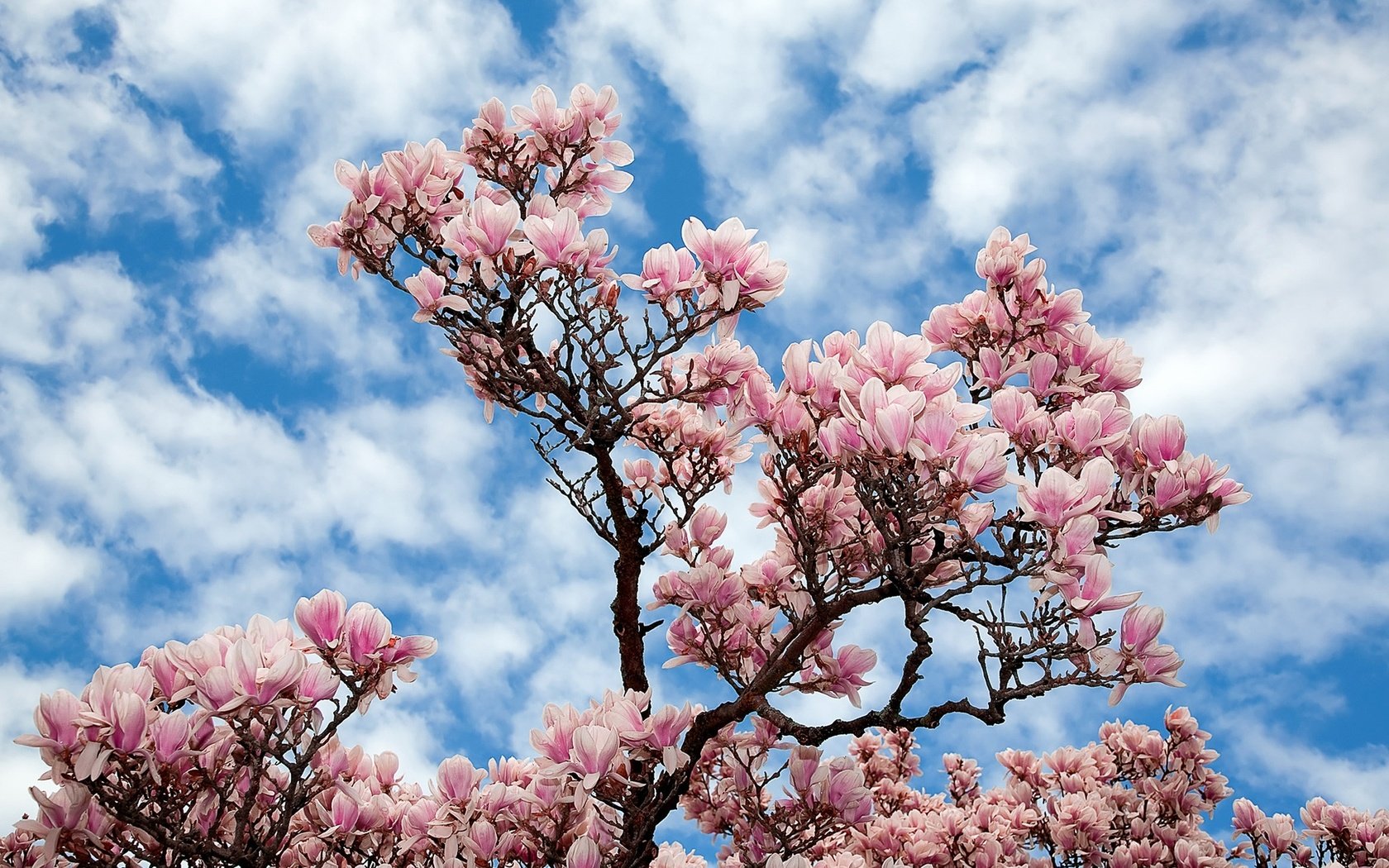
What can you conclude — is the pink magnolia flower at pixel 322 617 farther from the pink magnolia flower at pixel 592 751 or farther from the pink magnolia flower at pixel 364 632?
the pink magnolia flower at pixel 592 751

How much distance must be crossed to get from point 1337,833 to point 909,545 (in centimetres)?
416

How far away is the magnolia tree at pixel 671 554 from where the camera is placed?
3.02 m

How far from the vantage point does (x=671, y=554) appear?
4.36 metres

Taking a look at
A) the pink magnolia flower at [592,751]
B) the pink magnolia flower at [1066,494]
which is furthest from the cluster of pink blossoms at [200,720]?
the pink magnolia flower at [1066,494]

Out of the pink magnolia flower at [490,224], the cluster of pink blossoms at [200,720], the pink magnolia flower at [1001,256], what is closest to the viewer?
the cluster of pink blossoms at [200,720]

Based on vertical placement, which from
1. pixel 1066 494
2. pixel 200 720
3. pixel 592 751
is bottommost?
→ pixel 200 720

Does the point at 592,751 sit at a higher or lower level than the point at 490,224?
lower

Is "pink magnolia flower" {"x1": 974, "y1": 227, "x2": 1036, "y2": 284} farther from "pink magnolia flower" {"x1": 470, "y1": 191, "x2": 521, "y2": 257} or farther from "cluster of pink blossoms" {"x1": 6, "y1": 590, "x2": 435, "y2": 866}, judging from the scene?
"cluster of pink blossoms" {"x1": 6, "y1": 590, "x2": 435, "y2": 866}

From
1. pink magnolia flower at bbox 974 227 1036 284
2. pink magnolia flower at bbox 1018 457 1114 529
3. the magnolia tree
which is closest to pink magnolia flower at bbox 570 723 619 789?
the magnolia tree

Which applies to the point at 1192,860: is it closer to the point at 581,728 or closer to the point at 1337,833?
the point at 1337,833

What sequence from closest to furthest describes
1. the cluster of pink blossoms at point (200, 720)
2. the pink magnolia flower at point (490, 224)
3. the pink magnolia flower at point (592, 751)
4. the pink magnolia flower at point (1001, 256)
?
the cluster of pink blossoms at point (200, 720) < the pink magnolia flower at point (592, 751) < the pink magnolia flower at point (490, 224) < the pink magnolia flower at point (1001, 256)

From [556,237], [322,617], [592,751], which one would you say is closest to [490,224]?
[556,237]

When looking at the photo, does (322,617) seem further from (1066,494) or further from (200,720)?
(1066,494)

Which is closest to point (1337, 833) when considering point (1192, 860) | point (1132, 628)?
point (1192, 860)
